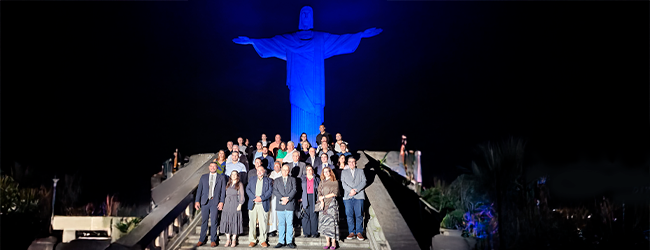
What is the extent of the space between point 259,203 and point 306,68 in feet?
23.7

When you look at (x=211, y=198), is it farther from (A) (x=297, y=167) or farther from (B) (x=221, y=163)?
(A) (x=297, y=167)

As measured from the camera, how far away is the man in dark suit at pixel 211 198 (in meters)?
7.71

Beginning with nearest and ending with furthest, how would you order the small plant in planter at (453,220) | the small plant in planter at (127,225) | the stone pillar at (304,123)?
1. the small plant in planter at (127,225)
2. the small plant in planter at (453,220)
3. the stone pillar at (304,123)

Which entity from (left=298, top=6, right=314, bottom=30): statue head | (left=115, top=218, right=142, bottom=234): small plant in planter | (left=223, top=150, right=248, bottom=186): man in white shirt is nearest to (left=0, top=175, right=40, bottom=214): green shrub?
(left=115, top=218, right=142, bottom=234): small plant in planter

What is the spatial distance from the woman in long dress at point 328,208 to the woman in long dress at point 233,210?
1.46 m

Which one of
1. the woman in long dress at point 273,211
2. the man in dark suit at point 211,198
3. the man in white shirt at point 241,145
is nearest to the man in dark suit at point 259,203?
the woman in long dress at point 273,211

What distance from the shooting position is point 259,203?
773 cm

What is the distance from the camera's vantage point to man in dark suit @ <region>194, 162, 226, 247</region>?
25.3 ft

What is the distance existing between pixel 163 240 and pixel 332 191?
10.3ft

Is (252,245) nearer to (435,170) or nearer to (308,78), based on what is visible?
(308,78)

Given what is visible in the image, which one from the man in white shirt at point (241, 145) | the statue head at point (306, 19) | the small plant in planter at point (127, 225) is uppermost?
the statue head at point (306, 19)

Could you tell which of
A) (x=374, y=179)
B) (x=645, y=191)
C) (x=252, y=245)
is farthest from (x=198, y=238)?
(x=645, y=191)

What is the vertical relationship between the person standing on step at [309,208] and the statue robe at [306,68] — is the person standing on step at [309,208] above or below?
below

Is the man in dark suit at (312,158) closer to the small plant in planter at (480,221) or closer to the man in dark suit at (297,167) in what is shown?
the man in dark suit at (297,167)
